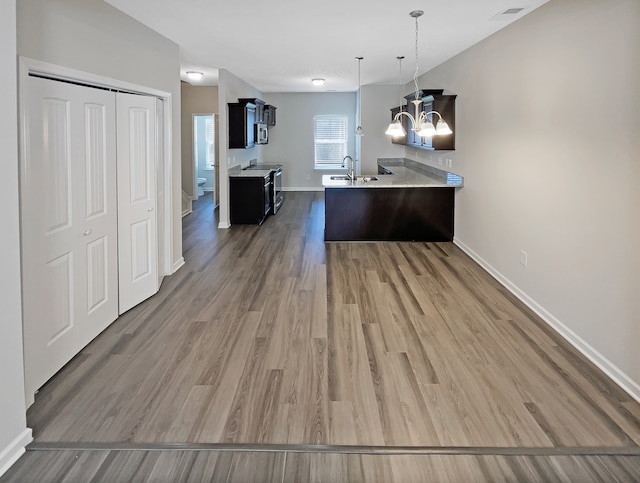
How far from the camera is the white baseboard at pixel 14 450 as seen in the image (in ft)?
7.67

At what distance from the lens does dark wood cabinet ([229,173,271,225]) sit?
29.3 ft

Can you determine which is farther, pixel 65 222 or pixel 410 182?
pixel 410 182

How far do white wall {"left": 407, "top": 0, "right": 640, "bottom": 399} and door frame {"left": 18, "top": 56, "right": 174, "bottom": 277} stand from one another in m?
3.35

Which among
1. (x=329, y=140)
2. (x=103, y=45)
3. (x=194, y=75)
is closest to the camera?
(x=103, y=45)

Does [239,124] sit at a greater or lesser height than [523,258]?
greater

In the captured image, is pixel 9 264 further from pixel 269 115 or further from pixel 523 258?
pixel 269 115

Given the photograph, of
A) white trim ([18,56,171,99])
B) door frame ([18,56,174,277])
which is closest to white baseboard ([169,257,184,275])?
door frame ([18,56,174,277])

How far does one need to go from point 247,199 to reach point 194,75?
7.18 feet

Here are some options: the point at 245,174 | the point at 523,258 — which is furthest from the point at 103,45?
the point at 245,174

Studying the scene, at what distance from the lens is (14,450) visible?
7.92 ft

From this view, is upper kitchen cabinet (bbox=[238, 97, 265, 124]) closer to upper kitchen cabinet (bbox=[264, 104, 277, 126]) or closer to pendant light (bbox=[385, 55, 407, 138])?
upper kitchen cabinet (bbox=[264, 104, 277, 126])

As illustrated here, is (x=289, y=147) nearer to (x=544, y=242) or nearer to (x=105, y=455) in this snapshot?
(x=544, y=242)

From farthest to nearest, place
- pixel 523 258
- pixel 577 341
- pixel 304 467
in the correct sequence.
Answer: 1. pixel 523 258
2. pixel 577 341
3. pixel 304 467

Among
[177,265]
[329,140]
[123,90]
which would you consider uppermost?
[329,140]
